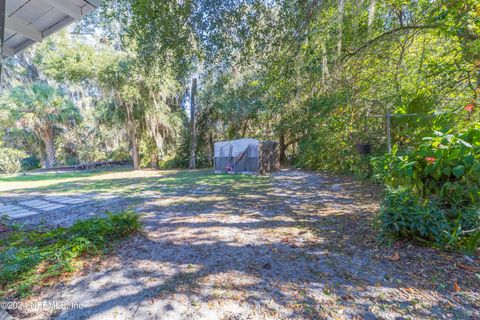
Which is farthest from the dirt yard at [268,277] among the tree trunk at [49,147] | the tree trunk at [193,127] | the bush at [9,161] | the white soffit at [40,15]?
the tree trunk at [49,147]

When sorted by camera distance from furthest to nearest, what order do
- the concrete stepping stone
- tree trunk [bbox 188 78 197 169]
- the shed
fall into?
1. tree trunk [bbox 188 78 197 169]
2. the shed
3. the concrete stepping stone

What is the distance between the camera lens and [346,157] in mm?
6477

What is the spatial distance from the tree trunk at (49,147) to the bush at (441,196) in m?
17.0

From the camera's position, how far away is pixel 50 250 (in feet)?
6.79

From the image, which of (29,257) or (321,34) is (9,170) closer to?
(29,257)

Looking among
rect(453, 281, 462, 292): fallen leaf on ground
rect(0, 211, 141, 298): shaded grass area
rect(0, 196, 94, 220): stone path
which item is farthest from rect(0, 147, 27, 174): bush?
rect(453, 281, 462, 292): fallen leaf on ground

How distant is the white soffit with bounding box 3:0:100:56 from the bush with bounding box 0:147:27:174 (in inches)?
483

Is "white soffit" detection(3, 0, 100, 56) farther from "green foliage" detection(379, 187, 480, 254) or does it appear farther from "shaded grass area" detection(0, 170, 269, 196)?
"shaded grass area" detection(0, 170, 269, 196)

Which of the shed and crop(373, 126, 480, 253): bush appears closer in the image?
crop(373, 126, 480, 253): bush

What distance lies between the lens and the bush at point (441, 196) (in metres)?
1.81

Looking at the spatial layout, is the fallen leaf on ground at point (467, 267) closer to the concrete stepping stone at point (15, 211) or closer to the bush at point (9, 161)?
the concrete stepping stone at point (15, 211)

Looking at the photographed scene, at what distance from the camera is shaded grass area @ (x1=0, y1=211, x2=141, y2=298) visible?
171 cm

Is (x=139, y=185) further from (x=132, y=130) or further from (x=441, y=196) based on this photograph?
(x=441, y=196)

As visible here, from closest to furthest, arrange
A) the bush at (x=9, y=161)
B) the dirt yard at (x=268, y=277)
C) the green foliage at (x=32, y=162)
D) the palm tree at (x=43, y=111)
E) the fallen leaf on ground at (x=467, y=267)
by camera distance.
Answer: the dirt yard at (x=268, y=277)
the fallen leaf on ground at (x=467, y=267)
the bush at (x=9, y=161)
the palm tree at (x=43, y=111)
the green foliage at (x=32, y=162)
